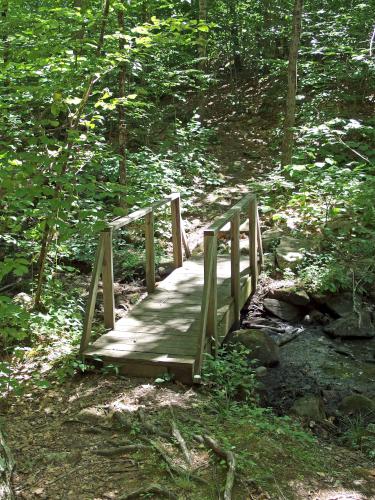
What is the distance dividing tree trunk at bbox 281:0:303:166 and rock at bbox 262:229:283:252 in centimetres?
254

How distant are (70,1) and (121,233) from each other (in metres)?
4.28

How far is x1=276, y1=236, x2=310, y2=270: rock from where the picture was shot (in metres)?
8.66

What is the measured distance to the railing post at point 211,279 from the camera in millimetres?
5316

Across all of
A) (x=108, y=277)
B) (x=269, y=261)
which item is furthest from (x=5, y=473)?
(x=269, y=261)

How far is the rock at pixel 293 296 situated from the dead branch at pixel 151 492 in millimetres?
5161

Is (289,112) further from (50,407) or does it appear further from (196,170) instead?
(50,407)

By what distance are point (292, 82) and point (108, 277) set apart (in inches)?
318

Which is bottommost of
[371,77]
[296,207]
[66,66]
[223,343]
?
[223,343]

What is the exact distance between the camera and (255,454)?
3.83 m

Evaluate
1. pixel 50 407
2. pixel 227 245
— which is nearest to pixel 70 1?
pixel 227 245

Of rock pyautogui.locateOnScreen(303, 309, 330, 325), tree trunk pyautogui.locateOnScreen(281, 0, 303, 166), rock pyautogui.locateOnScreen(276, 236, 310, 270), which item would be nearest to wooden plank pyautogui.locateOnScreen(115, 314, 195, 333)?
rock pyautogui.locateOnScreen(303, 309, 330, 325)

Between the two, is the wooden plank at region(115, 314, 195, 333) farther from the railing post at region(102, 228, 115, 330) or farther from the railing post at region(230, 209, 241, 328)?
the railing post at region(230, 209, 241, 328)

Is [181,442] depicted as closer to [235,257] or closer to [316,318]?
[235,257]

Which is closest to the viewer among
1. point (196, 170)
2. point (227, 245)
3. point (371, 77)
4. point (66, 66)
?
point (66, 66)
